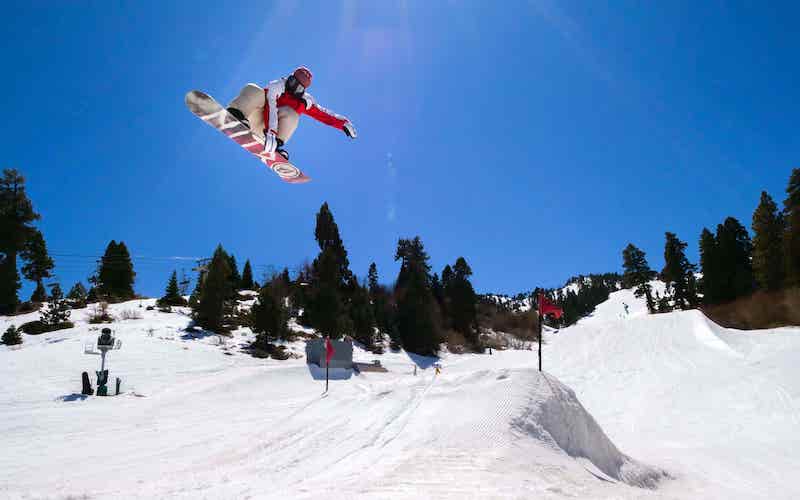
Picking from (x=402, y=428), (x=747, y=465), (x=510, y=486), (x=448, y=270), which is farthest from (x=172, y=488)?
(x=448, y=270)

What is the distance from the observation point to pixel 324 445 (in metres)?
8.05

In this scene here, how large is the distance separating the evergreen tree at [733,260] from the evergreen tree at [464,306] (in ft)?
90.5

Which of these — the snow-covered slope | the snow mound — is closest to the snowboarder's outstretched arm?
the snow mound

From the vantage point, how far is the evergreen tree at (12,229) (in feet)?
108

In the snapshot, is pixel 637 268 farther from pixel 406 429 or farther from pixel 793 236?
pixel 406 429

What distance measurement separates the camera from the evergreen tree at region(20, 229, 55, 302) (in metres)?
39.5

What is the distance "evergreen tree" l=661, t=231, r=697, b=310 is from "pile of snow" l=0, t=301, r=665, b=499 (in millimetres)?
52783

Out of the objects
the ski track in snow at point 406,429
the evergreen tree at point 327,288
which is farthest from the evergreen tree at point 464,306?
the ski track in snow at point 406,429

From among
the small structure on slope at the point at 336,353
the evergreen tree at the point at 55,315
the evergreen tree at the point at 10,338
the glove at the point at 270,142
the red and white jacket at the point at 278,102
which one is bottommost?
the small structure on slope at the point at 336,353

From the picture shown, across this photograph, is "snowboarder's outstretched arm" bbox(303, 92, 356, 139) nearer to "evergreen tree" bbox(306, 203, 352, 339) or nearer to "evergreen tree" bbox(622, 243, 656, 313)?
"evergreen tree" bbox(306, 203, 352, 339)

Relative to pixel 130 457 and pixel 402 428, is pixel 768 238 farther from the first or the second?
pixel 130 457

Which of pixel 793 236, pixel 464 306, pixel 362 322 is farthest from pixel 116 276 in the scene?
pixel 793 236

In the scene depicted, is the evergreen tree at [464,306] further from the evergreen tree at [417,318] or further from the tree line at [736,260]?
the tree line at [736,260]

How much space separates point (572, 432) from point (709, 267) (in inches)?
1923
